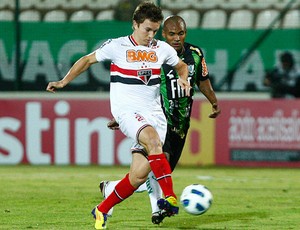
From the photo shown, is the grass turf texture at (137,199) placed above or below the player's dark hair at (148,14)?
below

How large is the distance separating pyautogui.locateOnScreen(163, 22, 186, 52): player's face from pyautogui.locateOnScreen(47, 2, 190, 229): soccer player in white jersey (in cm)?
85

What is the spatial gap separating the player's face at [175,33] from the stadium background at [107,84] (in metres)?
6.62

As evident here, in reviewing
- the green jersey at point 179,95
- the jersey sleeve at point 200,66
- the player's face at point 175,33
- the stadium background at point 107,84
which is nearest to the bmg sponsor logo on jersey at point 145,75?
the player's face at point 175,33

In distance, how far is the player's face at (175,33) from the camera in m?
9.26

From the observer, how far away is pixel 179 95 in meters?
9.46

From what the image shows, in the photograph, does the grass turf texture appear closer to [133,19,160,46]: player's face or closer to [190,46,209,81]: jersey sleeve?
[190,46,209,81]: jersey sleeve

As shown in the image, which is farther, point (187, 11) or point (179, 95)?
point (187, 11)

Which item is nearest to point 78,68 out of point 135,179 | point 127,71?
point 127,71

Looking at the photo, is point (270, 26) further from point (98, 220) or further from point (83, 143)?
point (98, 220)

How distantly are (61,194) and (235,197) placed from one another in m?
2.24

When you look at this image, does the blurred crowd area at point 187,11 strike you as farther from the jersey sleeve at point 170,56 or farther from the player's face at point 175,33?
the jersey sleeve at point 170,56

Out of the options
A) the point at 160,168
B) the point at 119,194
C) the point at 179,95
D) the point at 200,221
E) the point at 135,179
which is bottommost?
the point at 200,221

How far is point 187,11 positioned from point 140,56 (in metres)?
8.51

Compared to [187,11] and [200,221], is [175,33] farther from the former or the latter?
[187,11]
